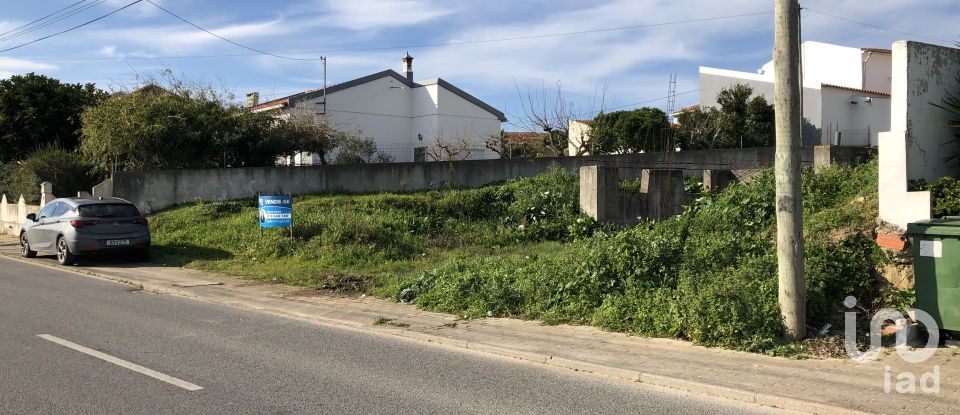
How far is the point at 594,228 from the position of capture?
686 inches

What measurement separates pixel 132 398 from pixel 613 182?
13.8 metres

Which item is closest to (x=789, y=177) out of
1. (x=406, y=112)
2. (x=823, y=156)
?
(x=823, y=156)

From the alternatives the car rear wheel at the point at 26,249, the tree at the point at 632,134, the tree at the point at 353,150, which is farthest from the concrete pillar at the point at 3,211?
the tree at the point at 632,134

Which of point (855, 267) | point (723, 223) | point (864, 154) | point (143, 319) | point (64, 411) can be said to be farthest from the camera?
point (864, 154)

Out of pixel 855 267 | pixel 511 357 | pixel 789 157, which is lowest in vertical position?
pixel 511 357

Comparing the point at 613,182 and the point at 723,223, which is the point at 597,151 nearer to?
the point at 613,182

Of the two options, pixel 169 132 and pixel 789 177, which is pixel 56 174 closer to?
pixel 169 132

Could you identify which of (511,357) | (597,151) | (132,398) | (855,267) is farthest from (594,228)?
(597,151)

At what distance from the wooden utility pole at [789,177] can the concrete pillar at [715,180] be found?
11618 mm

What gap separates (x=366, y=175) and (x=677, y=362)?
1749 cm

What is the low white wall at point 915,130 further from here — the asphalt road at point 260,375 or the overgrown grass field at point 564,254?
the asphalt road at point 260,375

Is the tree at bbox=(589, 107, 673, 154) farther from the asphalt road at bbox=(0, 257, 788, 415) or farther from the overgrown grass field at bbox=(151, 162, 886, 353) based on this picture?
the asphalt road at bbox=(0, 257, 788, 415)

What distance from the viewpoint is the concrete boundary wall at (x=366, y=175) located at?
69.0 feet

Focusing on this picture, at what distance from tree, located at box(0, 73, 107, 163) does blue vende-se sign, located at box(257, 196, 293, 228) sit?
15684 mm
